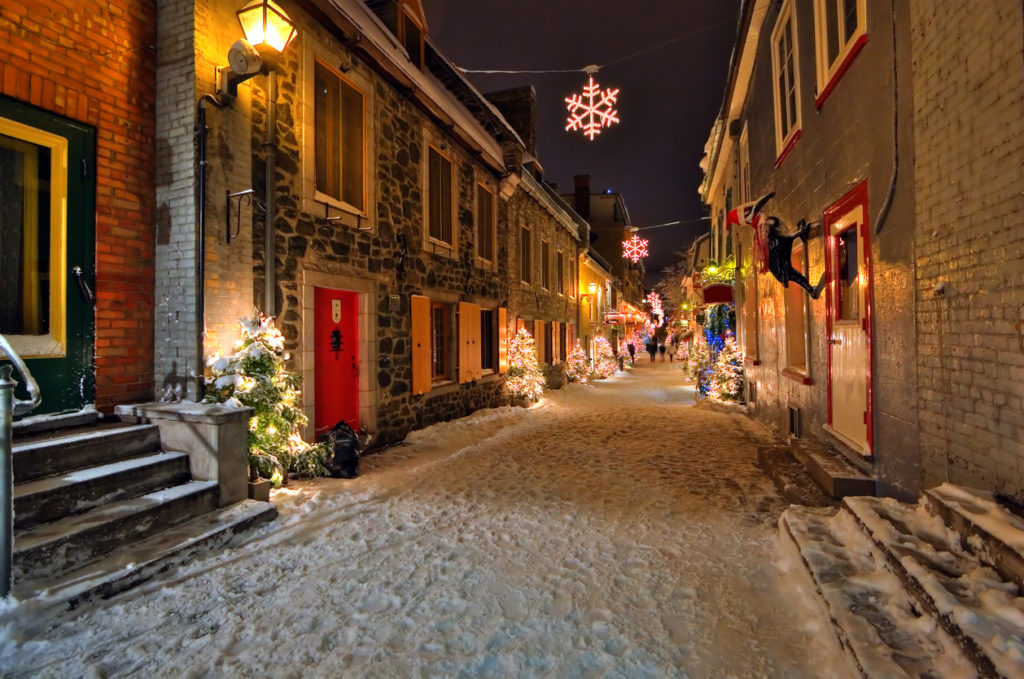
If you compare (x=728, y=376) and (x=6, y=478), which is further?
(x=728, y=376)

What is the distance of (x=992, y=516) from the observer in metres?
2.64

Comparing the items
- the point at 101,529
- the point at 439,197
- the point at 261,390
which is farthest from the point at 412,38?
the point at 101,529

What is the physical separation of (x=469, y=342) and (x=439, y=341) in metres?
0.63

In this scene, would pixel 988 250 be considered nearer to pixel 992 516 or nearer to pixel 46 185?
pixel 992 516

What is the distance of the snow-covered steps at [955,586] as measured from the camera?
6.56 ft

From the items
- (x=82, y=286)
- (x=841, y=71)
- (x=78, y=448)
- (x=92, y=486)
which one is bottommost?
(x=92, y=486)

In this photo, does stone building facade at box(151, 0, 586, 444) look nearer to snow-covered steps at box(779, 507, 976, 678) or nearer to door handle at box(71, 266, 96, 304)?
door handle at box(71, 266, 96, 304)

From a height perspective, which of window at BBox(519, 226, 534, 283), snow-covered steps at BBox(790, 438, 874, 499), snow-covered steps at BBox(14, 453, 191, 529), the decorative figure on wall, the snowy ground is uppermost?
window at BBox(519, 226, 534, 283)

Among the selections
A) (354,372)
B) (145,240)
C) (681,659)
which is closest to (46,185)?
(145,240)

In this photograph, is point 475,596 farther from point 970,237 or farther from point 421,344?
point 421,344

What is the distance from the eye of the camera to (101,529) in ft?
10.8

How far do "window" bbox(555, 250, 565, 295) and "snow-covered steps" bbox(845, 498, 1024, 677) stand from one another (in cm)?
1392

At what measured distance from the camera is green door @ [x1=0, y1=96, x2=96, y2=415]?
12.8 feet

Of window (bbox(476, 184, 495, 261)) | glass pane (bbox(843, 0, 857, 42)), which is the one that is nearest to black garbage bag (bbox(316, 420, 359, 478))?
window (bbox(476, 184, 495, 261))
